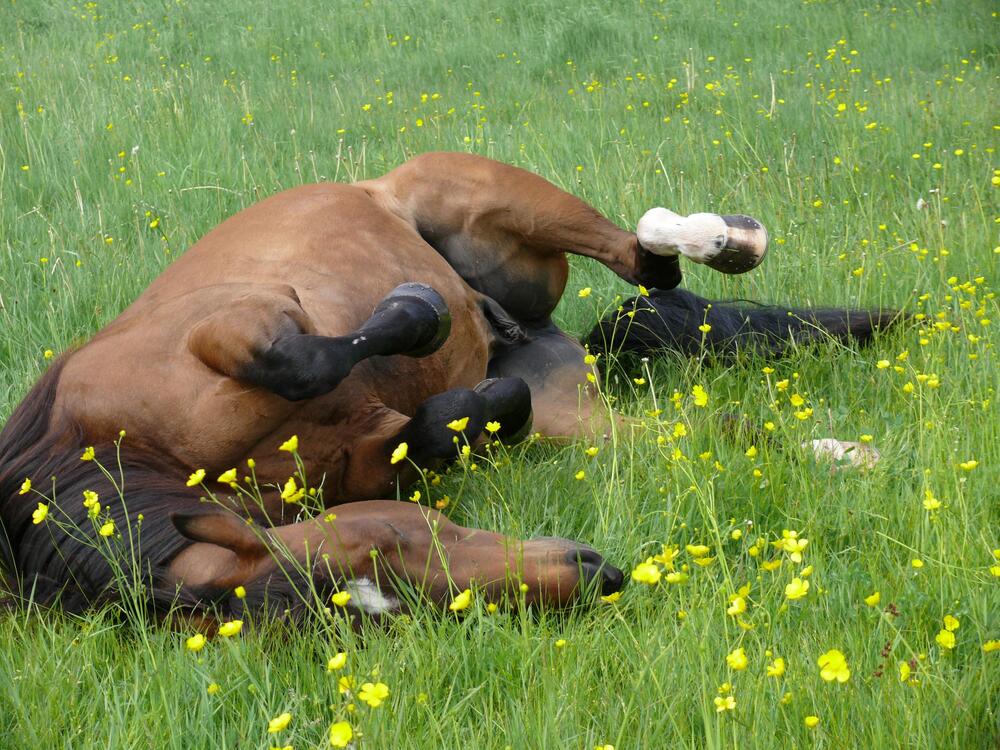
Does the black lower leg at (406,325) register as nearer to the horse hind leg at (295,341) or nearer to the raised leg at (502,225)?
the horse hind leg at (295,341)

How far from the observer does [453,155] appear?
163 inches

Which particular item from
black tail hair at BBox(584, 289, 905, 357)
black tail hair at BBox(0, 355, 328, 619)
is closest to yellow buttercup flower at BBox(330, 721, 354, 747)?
black tail hair at BBox(0, 355, 328, 619)

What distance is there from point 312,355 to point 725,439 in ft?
4.18

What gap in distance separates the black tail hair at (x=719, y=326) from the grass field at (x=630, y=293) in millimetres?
99

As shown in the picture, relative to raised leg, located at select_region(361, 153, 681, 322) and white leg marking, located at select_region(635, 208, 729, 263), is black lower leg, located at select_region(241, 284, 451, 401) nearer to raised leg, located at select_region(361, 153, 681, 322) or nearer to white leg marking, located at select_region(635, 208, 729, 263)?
raised leg, located at select_region(361, 153, 681, 322)

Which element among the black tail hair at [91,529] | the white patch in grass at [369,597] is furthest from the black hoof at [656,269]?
the white patch in grass at [369,597]

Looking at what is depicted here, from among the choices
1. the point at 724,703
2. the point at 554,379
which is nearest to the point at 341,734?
the point at 724,703

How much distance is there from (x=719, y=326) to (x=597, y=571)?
1795 millimetres

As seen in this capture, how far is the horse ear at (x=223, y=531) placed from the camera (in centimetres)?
229

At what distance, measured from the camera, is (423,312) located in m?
3.12

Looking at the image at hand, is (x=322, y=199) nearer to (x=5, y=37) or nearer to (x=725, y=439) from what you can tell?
(x=725, y=439)

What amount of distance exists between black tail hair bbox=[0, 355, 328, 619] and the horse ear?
8cm

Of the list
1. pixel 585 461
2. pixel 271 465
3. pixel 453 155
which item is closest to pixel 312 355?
pixel 271 465

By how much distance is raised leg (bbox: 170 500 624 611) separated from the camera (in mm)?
2334
